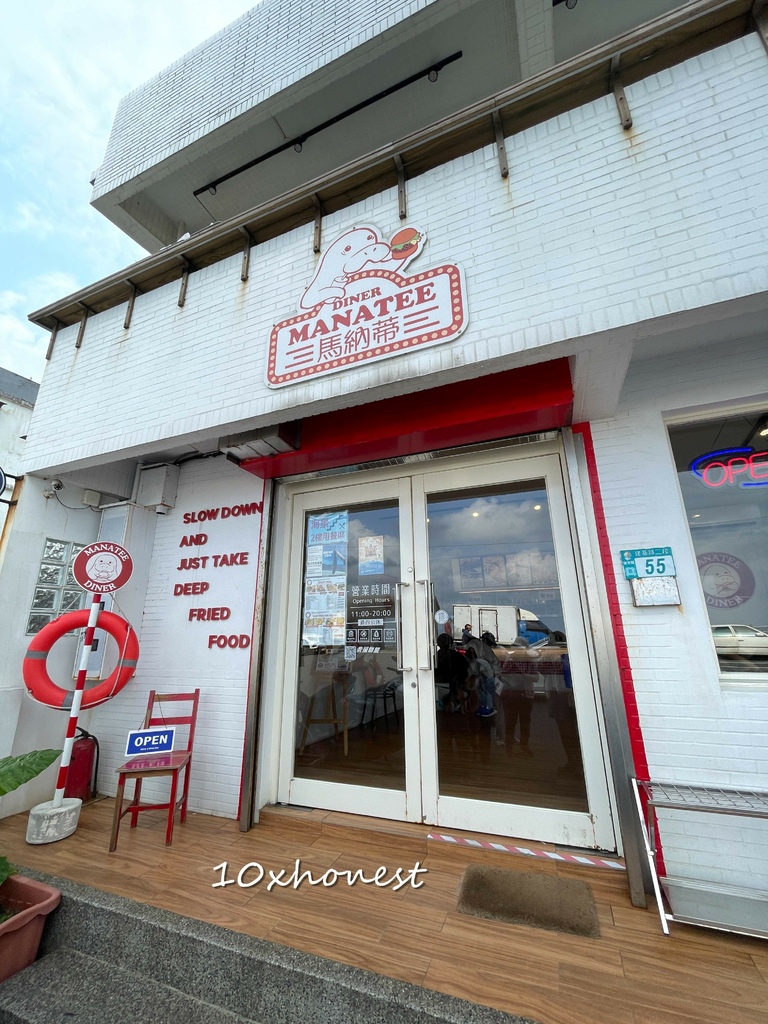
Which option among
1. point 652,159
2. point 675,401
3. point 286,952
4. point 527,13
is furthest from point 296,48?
point 286,952

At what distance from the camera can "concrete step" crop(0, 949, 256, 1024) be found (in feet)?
5.25

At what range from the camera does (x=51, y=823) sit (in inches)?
105

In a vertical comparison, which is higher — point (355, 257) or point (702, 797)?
point (355, 257)

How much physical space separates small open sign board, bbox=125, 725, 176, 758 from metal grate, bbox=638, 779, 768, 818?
9.28 feet

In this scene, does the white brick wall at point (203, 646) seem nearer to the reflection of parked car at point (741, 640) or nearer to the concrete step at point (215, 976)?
the concrete step at point (215, 976)

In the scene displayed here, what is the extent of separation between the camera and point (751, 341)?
7.50ft

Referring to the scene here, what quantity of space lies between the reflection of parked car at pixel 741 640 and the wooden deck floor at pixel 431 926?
1185mm

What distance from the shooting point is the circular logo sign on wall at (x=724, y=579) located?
2219 mm

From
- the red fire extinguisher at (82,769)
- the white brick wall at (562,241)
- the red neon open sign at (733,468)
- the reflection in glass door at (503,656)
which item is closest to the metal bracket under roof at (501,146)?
the white brick wall at (562,241)

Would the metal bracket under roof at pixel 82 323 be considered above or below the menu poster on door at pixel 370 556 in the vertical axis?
above

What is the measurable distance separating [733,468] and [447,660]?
2008mm

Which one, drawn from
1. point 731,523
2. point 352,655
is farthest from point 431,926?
point 731,523

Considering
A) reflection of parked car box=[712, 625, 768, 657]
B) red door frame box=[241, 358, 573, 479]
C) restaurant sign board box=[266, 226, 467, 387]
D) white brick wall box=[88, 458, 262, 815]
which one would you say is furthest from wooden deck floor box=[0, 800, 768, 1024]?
restaurant sign board box=[266, 226, 467, 387]

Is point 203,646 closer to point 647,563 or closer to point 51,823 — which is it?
point 51,823
